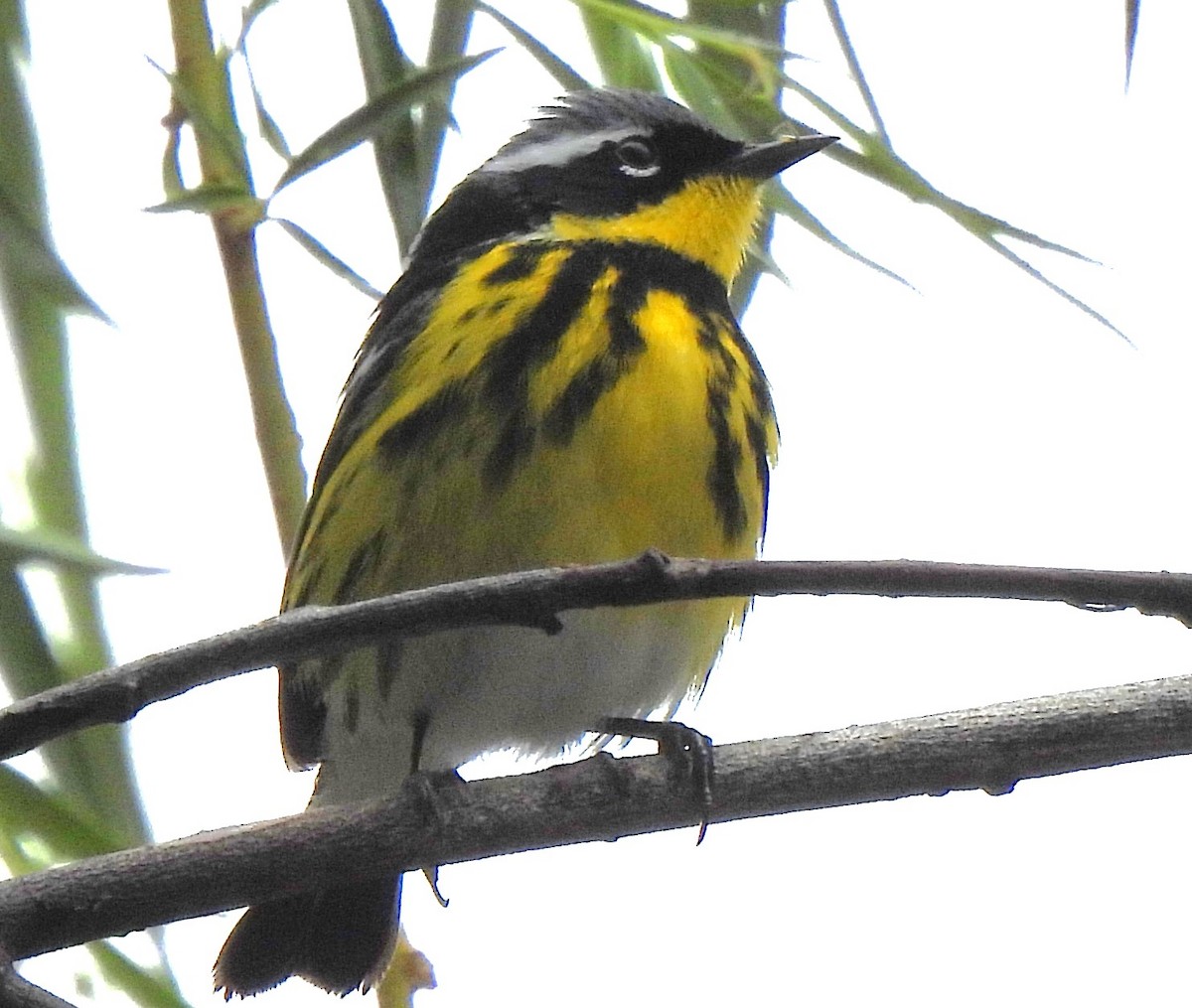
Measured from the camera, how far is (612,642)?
268 centimetres

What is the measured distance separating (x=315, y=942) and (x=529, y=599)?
5.12 feet

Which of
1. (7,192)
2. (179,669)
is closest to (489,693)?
(7,192)

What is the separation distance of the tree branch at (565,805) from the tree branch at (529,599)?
0.97ft

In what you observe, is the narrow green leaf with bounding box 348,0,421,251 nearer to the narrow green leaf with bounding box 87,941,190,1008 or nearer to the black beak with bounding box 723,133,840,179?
the black beak with bounding box 723,133,840,179

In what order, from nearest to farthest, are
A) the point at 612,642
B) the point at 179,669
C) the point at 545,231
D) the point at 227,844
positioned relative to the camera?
the point at 179,669, the point at 227,844, the point at 612,642, the point at 545,231

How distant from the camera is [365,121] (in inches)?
99.0

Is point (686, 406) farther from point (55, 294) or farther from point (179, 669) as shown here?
point (179, 669)

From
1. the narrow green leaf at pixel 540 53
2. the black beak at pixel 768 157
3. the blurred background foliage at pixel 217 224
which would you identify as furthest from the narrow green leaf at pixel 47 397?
the black beak at pixel 768 157

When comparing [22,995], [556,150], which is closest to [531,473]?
[556,150]

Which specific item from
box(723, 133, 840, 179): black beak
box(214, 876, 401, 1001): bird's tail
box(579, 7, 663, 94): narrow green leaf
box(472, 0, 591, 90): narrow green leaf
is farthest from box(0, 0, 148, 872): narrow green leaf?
box(723, 133, 840, 179): black beak

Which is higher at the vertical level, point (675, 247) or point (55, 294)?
point (675, 247)

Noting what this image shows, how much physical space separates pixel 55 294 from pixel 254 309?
28 cm

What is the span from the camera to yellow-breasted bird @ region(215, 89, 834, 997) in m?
2.56

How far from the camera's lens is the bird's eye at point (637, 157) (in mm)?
3236
